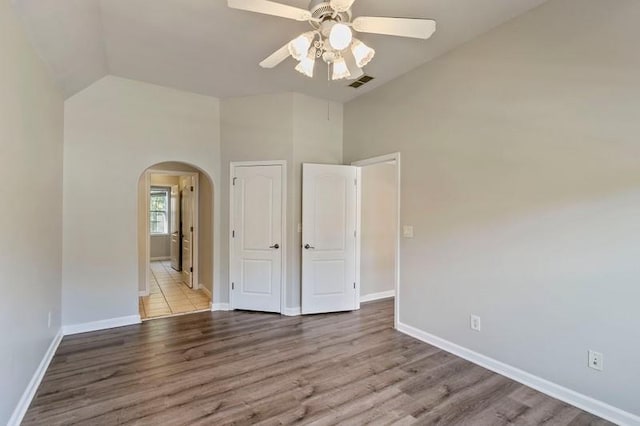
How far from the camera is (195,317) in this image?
4180mm

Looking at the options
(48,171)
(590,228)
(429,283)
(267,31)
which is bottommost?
(429,283)

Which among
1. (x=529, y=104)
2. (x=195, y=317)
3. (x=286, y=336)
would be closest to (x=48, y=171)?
(x=195, y=317)

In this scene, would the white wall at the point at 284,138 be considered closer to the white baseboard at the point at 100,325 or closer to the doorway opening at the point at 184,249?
the doorway opening at the point at 184,249

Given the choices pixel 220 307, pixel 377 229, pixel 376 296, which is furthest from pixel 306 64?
pixel 376 296

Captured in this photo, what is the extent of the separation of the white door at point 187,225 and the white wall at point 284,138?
5.41 feet

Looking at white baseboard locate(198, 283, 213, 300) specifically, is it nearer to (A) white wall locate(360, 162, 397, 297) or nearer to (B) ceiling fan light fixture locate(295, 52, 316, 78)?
(A) white wall locate(360, 162, 397, 297)

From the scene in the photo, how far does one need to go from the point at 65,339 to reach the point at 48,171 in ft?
5.98

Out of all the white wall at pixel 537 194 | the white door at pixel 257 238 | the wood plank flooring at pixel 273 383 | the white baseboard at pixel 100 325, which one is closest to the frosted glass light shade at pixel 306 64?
the white wall at pixel 537 194

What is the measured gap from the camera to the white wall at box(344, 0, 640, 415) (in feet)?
6.95

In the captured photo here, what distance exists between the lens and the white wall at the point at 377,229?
4.93 m

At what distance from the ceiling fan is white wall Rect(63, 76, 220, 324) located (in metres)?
2.60

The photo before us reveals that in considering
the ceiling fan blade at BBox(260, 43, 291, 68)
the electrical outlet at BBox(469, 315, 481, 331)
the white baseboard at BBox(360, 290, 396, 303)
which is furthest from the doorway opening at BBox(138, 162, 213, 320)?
the electrical outlet at BBox(469, 315, 481, 331)

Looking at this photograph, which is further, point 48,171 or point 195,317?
point 195,317

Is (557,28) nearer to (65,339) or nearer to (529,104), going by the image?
(529,104)
